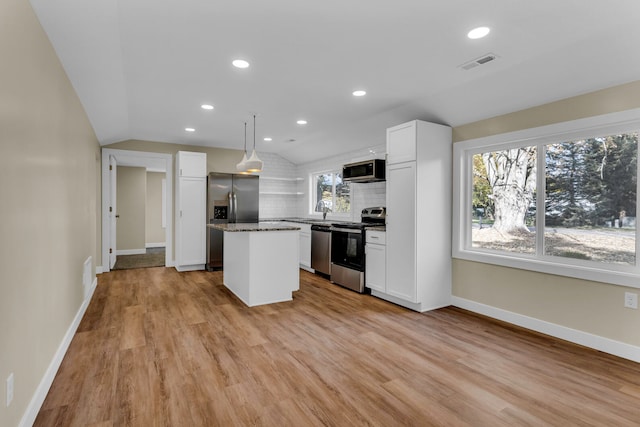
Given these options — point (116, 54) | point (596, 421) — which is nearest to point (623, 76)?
point (596, 421)

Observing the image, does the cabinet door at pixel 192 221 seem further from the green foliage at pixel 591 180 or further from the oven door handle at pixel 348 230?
the green foliage at pixel 591 180

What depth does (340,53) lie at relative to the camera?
270cm

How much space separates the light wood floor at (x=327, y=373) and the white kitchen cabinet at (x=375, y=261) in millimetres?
604

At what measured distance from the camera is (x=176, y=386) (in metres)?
2.21

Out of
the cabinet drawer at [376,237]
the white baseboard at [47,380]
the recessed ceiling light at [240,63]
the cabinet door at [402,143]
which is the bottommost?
the white baseboard at [47,380]

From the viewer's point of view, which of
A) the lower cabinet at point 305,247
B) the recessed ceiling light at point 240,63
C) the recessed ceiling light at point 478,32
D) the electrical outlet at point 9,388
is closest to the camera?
the electrical outlet at point 9,388


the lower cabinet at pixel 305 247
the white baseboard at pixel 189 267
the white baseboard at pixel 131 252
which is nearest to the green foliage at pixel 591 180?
the lower cabinet at pixel 305 247

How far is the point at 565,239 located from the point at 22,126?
4206 mm

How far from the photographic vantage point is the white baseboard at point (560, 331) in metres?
2.65

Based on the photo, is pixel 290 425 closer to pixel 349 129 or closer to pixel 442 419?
pixel 442 419

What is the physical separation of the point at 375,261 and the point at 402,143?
5.07 feet

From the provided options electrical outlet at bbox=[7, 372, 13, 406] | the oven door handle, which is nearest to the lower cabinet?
the oven door handle

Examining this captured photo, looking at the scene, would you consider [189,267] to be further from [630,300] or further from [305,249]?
[630,300]

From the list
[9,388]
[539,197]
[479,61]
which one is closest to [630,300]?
[539,197]
